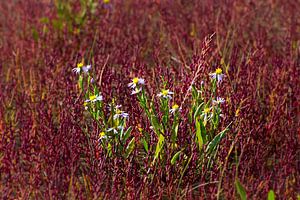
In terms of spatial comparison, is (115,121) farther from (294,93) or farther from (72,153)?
(294,93)

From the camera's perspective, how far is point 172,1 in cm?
514

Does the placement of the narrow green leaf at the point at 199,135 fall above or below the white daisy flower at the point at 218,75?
below

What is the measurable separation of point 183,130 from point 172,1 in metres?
2.60

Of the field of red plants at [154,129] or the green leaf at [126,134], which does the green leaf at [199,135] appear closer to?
the field of red plants at [154,129]

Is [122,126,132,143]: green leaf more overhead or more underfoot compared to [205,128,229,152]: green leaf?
more overhead

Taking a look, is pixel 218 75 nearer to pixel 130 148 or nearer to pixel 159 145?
pixel 159 145

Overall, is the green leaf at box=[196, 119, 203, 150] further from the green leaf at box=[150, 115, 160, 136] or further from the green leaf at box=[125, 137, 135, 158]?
the green leaf at box=[125, 137, 135, 158]

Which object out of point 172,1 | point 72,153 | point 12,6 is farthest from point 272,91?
point 12,6

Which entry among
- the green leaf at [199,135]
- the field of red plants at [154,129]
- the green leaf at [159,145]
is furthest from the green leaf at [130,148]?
the green leaf at [199,135]

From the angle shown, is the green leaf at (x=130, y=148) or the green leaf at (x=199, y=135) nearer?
the green leaf at (x=199, y=135)

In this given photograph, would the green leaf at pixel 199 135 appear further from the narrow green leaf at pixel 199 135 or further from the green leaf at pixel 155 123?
the green leaf at pixel 155 123

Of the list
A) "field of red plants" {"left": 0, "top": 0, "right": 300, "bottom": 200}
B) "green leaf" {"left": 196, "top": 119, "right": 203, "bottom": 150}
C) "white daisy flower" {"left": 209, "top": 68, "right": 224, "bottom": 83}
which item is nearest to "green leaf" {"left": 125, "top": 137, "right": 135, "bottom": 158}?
"field of red plants" {"left": 0, "top": 0, "right": 300, "bottom": 200}

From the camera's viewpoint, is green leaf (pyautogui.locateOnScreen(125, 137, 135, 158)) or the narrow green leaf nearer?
the narrow green leaf

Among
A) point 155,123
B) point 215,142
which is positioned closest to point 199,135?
point 215,142
